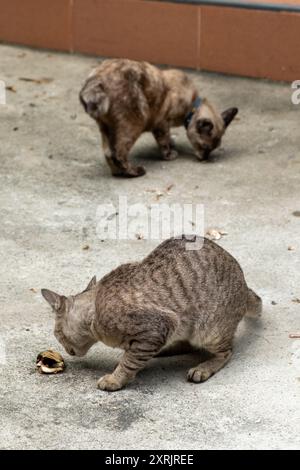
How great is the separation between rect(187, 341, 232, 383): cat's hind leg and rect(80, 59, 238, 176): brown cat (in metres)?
2.75

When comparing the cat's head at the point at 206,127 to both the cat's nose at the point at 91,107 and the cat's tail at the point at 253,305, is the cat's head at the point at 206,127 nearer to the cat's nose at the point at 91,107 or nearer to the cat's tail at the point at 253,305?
the cat's nose at the point at 91,107

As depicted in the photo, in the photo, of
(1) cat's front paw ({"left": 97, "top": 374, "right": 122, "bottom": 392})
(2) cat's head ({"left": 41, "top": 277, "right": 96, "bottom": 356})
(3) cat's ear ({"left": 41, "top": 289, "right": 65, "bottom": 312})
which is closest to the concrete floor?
(1) cat's front paw ({"left": 97, "top": 374, "right": 122, "bottom": 392})

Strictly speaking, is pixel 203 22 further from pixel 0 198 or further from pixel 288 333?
pixel 288 333

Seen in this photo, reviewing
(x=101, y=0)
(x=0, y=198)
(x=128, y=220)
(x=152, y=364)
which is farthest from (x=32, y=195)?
(x=101, y=0)

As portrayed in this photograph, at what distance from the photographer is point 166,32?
31.2 ft

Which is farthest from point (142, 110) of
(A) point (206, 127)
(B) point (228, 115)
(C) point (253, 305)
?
(C) point (253, 305)

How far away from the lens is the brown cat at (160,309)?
4855 millimetres

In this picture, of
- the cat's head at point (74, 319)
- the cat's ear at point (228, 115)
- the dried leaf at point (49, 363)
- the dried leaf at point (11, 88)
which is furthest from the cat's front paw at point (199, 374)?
the dried leaf at point (11, 88)

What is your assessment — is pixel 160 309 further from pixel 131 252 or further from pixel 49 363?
pixel 131 252

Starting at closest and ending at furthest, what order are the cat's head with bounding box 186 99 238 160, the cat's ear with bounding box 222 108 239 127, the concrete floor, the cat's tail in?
the concrete floor, the cat's tail, the cat's head with bounding box 186 99 238 160, the cat's ear with bounding box 222 108 239 127

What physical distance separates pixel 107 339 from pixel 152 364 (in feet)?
1.32

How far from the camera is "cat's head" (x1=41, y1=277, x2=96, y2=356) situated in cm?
503

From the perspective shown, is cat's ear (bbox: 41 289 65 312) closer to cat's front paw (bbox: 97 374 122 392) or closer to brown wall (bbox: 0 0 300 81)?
cat's front paw (bbox: 97 374 122 392)

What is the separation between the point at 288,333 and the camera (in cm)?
538
